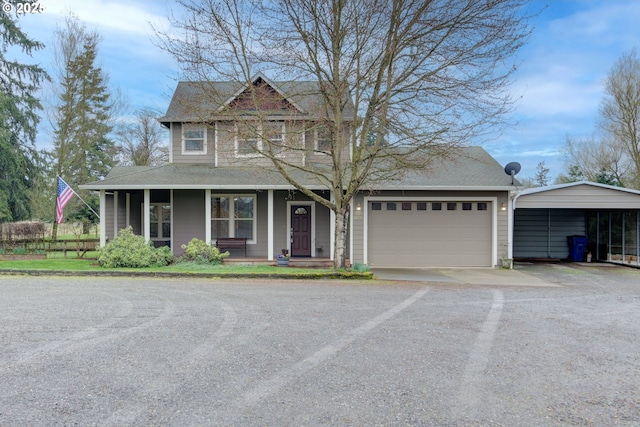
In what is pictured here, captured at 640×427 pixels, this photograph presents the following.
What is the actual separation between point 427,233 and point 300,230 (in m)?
4.37

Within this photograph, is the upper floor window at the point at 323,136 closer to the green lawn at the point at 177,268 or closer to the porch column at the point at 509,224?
the green lawn at the point at 177,268

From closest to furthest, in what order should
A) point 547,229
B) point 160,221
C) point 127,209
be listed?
point 160,221, point 127,209, point 547,229

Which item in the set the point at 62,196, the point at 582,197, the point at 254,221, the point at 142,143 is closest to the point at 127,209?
the point at 62,196

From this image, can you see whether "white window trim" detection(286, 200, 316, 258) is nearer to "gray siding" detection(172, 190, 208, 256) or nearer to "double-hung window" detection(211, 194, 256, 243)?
"double-hung window" detection(211, 194, 256, 243)

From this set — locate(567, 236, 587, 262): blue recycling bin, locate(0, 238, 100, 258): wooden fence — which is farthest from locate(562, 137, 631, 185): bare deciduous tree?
locate(0, 238, 100, 258): wooden fence

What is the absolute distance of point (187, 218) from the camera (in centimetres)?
1500

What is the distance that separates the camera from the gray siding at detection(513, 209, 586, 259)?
1706 cm

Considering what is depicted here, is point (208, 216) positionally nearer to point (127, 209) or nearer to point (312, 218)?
point (312, 218)

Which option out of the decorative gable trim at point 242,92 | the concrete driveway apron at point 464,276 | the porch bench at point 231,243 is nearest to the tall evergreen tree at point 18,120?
the porch bench at point 231,243

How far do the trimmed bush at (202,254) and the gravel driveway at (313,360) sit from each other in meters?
4.77

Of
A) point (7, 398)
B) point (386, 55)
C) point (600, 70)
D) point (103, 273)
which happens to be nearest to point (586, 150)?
point (600, 70)

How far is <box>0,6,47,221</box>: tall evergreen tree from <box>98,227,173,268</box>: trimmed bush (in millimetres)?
14904

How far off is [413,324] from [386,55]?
707 centimetres

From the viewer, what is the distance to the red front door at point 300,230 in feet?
49.6
